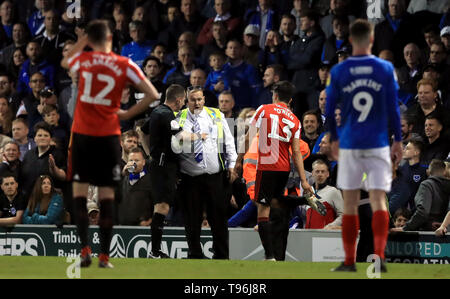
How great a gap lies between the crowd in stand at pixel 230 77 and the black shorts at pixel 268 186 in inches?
28.5

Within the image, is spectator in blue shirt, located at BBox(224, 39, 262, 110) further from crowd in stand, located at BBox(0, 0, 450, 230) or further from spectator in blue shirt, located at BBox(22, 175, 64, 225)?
spectator in blue shirt, located at BBox(22, 175, 64, 225)

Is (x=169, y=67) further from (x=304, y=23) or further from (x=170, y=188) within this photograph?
(x=170, y=188)

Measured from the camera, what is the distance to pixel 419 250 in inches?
444

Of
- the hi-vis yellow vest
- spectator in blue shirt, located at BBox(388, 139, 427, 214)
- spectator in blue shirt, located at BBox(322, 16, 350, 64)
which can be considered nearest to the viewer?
the hi-vis yellow vest

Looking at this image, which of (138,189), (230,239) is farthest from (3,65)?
(230,239)

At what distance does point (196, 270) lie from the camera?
841 centimetres

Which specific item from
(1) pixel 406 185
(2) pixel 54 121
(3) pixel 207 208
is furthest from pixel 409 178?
(2) pixel 54 121

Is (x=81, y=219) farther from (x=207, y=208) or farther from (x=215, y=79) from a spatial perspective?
(x=215, y=79)

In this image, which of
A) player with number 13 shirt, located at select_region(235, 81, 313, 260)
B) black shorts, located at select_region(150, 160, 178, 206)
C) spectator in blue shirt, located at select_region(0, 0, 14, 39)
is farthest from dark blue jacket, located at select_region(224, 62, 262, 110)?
spectator in blue shirt, located at select_region(0, 0, 14, 39)

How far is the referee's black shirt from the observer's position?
37.6 feet

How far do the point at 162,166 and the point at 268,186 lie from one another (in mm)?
1411

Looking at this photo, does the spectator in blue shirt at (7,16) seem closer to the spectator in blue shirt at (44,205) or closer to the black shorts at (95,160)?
the spectator in blue shirt at (44,205)

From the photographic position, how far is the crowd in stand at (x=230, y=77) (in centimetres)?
1257

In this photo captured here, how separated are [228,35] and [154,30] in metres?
1.98
